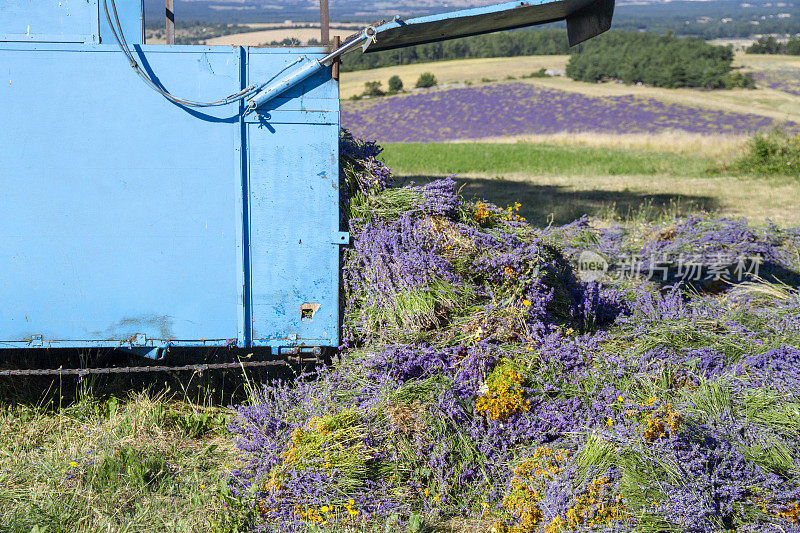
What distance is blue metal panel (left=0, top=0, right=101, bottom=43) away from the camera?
4102mm

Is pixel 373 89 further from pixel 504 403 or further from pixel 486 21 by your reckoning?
pixel 504 403

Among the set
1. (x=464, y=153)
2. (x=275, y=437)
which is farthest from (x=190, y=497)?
(x=464, y=153)

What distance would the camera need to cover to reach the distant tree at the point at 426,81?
155 ft

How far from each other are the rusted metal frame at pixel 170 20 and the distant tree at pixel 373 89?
40.9 m

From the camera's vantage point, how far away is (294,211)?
439cm

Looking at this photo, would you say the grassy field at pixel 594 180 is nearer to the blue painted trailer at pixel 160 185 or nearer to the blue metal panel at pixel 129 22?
the blue painted trailer at pixel 160 185

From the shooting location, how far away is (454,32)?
5137 mm

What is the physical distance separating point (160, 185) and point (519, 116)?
32.2m

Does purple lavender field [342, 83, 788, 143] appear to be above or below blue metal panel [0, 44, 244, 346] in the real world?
above

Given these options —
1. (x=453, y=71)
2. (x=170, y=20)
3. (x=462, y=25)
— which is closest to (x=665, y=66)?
(x=453, y=71)

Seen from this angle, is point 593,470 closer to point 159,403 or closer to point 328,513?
point 328,513

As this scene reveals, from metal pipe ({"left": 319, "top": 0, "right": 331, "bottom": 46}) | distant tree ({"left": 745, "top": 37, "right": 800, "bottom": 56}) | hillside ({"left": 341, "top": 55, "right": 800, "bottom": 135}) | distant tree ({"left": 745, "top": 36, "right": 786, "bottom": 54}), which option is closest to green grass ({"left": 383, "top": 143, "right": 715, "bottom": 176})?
hillside ({"left": 341, "top": 55, "right": 800, "bottom": 135})

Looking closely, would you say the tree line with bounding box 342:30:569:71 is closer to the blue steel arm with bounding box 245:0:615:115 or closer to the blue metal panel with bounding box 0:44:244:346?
the blue steel arm with bounding box 245:0:615:115

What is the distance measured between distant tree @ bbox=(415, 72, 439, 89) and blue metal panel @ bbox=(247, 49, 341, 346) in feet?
144
